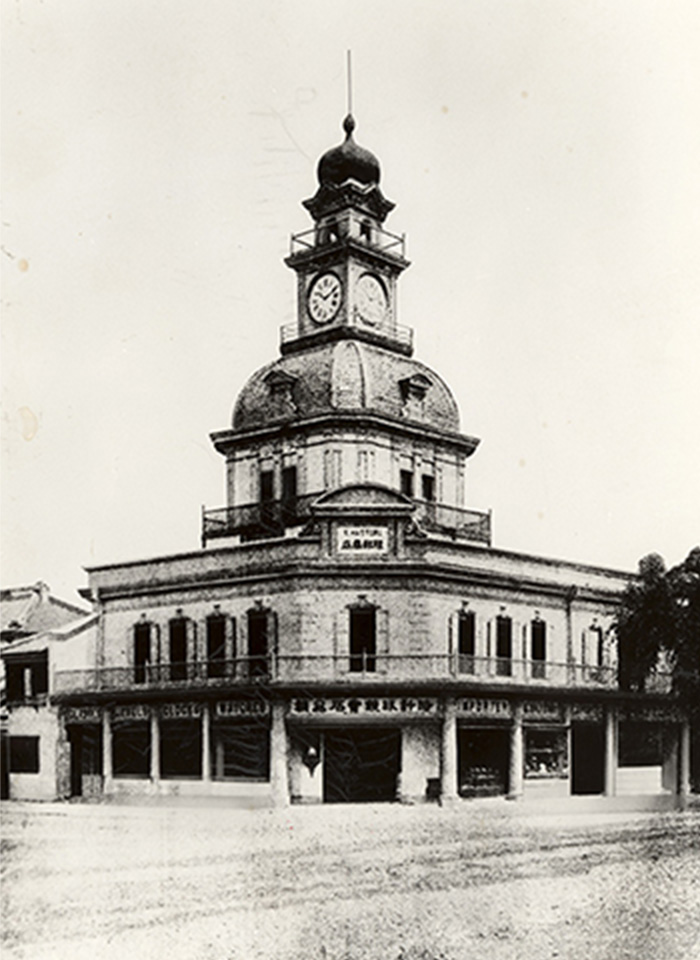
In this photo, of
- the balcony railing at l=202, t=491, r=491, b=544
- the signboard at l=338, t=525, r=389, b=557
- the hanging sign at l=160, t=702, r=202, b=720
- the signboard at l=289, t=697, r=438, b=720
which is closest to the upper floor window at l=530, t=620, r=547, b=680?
the balcony railing at l=202, t=491, r=491, b=544

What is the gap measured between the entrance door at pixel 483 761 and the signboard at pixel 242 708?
15.5 feet

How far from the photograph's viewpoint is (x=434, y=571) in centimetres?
2967

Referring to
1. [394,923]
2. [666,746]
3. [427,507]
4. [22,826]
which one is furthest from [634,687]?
[394,923]

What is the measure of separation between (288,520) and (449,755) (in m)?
8.29

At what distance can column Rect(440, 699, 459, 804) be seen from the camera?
94.5 ft

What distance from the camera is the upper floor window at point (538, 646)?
32562 millimetres

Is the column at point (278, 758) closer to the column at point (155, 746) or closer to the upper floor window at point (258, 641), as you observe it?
the upper floor window at point (258, 641)

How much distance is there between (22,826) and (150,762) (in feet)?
20.7

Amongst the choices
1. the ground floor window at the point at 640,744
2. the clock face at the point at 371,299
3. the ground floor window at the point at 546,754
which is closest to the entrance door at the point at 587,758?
the ground floor window at the point at 546,754

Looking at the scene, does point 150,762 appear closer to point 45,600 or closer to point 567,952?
point 45,600

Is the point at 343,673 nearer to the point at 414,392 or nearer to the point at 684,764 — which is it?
the point at 414,392

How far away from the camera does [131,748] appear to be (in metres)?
32.4

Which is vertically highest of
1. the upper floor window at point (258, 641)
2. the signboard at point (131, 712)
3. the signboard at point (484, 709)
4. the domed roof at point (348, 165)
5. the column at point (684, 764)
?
the domed roof at point (348, 165)

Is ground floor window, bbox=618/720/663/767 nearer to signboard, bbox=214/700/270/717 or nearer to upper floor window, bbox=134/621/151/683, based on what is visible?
signboard, bbox=214/700/270/717
